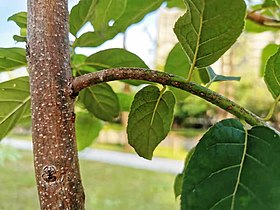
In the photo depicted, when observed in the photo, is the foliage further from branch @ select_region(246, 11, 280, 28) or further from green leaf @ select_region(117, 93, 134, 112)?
branch @ select_region(246, 11, 280, 28)

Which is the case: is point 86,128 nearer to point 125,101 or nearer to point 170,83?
point 125,101

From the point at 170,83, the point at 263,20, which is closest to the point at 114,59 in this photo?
the point at 170,83

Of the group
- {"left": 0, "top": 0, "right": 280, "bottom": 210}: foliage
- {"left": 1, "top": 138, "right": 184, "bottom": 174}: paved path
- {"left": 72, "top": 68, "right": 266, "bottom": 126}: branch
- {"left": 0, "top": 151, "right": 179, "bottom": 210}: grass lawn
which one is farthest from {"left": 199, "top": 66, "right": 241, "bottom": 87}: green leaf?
{"left": 1, "top": 138, "right": 184, "bottom": 174}: paved path

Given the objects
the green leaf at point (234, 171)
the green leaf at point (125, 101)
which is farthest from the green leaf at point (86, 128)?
the green leaf at point (234, 171)

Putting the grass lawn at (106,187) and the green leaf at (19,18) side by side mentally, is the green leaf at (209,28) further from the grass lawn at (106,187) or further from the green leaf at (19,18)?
the grass lawn at (106,187)

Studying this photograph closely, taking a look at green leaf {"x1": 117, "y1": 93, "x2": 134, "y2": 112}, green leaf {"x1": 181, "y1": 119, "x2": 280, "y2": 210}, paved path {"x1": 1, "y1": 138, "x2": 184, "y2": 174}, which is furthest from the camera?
paved path {"x1": 1, "y1": 138, "x2": 184, "y2": 174}

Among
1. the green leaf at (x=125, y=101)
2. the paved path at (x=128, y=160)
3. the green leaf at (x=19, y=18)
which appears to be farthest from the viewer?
the paved path at (x=128, y=160)
